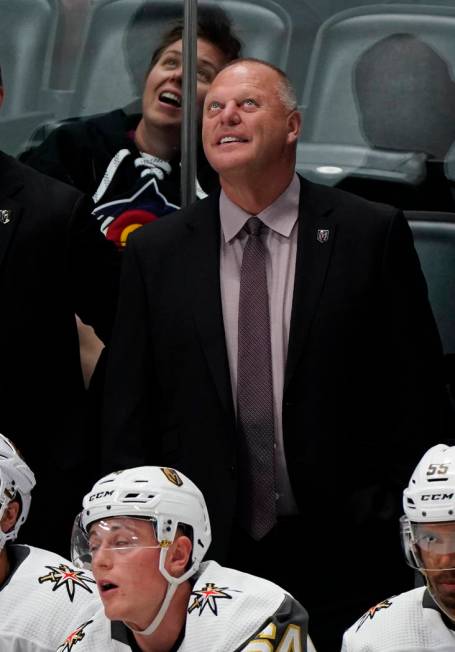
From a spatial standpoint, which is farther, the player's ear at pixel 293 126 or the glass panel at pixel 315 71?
the glass panel at pixel 315 71

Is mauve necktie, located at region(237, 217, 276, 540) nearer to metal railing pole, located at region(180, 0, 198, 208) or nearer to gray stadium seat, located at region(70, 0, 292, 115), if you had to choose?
metal railing pole, located at region(180, 0, 198, 208)

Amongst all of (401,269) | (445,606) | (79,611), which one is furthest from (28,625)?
(401,269)

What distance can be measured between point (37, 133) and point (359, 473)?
5.53 feet

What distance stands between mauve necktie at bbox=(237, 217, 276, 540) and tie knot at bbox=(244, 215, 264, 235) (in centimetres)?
15

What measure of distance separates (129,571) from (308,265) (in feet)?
3.51

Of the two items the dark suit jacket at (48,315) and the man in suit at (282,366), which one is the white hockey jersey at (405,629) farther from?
the dark suit jacket at (48,315)

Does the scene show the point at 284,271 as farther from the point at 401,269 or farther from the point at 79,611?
the point at 79,611

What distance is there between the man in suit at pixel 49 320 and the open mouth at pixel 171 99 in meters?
0.75

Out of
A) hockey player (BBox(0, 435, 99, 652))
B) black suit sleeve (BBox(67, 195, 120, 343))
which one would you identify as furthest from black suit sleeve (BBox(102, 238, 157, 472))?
hockey player (BBox(0, 435, 99, 652))

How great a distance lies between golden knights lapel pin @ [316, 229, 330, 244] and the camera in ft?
15.2

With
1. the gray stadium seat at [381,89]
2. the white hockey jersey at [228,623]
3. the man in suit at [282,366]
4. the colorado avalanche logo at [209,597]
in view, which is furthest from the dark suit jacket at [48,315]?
the gray stadium seat at [381,89]

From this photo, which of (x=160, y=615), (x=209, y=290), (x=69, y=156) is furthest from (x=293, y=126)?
(x=160, y=615)

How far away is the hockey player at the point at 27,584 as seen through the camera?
430 cm

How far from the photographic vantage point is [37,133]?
5.49 meters
